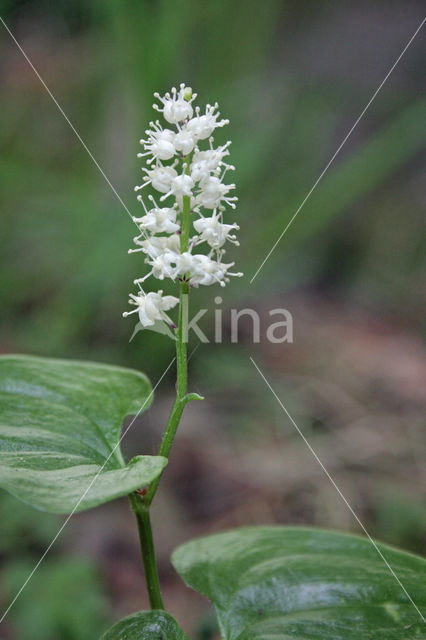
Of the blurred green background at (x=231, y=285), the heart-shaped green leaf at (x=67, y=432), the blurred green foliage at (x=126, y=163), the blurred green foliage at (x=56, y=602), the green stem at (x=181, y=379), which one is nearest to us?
the heart-shaped green leaf at (x=67, y=432)

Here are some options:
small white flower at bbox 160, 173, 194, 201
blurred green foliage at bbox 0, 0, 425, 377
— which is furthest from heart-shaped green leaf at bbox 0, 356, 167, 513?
blurred green foliage at bbox 0, 0, 425, 377

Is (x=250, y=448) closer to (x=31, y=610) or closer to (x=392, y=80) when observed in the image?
(x=31, y=610)

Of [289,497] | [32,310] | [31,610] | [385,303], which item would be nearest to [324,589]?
[31,610]

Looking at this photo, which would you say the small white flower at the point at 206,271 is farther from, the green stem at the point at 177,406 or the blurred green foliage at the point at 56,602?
the blurred green foliage at the point at 56,602

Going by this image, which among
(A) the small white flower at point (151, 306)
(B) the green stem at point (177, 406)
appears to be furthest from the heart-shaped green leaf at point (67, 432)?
(A) the small white flower at point (151, 306)

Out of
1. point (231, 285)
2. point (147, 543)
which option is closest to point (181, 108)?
point (147, 543)

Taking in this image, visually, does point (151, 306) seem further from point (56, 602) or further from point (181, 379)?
point (56, 602)

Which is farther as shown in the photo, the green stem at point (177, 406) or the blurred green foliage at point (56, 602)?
the blurred green foliage at point (56, 602)

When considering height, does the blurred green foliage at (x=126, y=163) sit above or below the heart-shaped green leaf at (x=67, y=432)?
above
